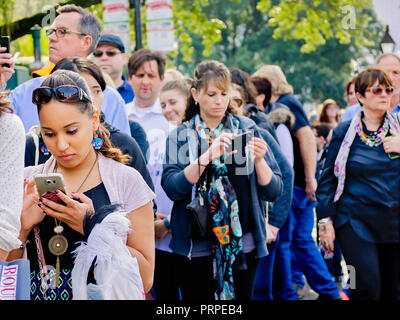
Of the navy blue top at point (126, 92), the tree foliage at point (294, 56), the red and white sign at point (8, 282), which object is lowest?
the red and white sign at point (8, 282)

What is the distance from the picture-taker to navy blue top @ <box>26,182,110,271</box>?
2.58 m

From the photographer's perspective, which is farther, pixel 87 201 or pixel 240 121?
pixel 240 121

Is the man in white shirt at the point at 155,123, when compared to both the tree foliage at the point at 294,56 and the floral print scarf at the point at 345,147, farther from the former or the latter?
the tree foliage at the point at 294,56

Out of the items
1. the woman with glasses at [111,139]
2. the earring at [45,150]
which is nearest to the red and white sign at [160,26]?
the woman with glasses at [111,139]

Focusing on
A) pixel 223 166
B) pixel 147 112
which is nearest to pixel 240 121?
pixel 223 166

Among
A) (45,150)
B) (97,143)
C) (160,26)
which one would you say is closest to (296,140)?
(45,150)

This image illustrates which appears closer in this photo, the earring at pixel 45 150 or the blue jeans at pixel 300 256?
the earring at pixel 45 150

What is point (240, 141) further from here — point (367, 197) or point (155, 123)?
point (155, 123)

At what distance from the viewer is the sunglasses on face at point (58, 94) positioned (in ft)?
8.53

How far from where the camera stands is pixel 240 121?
4.25 metres

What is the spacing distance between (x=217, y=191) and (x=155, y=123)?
1.45 metres

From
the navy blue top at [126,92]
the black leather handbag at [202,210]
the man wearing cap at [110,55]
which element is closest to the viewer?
the black leather handbag at [202,210]
